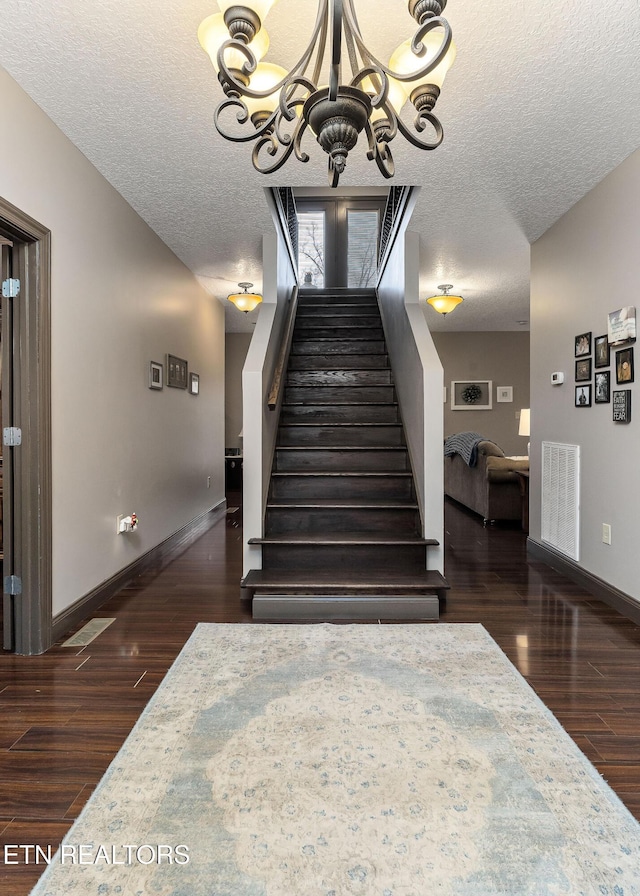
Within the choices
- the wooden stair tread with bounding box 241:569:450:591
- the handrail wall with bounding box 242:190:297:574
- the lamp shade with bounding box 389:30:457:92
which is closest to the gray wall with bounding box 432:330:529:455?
the handrail wall with bounding box 242:190:297:574

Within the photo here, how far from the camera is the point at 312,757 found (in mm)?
1750

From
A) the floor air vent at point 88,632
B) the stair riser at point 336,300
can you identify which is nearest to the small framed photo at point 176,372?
the stair riser at point 336,300

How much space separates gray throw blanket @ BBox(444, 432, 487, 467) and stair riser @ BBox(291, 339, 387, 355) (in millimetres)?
1583

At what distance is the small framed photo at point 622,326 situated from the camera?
303 centimetres

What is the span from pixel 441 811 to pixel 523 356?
28.9ft

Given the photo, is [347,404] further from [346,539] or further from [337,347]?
[346,539]

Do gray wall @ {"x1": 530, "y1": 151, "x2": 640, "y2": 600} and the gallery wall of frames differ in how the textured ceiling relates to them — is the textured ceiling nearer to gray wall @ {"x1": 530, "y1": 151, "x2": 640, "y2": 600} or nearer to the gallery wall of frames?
gray wall @ {"x1": 530, "y1": 151, "x2": 640, "y2": 600}

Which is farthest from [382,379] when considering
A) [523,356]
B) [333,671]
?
[523,356]

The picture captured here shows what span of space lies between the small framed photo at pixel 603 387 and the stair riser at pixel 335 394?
75.1 inches

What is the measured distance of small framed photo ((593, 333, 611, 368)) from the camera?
11.0ft

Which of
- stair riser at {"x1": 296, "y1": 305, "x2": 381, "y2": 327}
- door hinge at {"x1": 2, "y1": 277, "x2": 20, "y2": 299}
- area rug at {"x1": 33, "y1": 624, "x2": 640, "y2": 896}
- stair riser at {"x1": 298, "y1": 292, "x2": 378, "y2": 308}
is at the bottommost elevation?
area rug at {"x1": 33, "y1": 624, "x2": 640, "y2": 896}

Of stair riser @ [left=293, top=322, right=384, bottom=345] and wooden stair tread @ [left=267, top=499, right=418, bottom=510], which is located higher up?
stair riser @ [left=293, top=322, right=384, bottom=345]

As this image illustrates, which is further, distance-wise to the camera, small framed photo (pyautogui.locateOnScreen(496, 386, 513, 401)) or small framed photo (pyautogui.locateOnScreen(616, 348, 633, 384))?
small framed photo (pyautogui.locateOnScreen(496, 386, 513, 401))

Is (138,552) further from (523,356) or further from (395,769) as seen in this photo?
(523,356)
